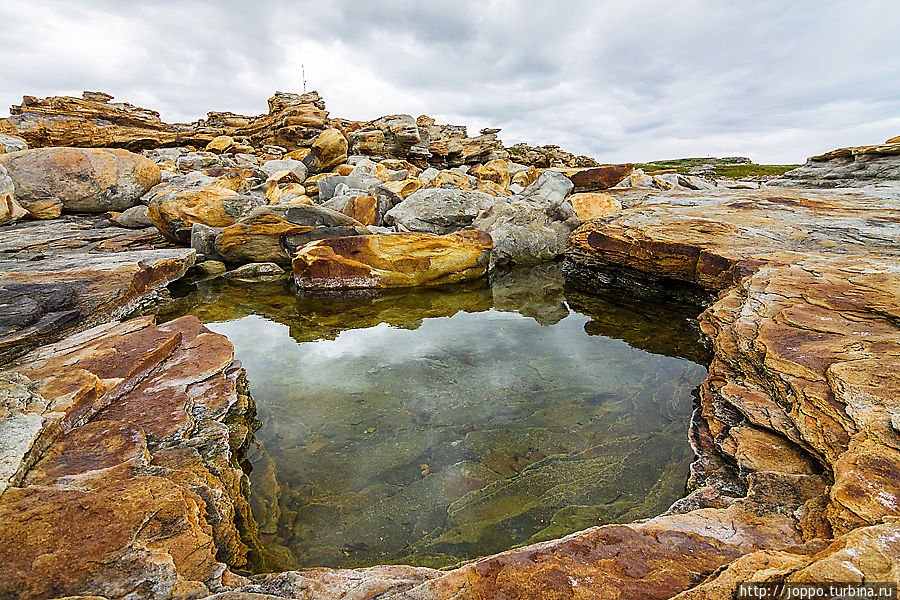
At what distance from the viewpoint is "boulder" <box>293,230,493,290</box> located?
289 inches

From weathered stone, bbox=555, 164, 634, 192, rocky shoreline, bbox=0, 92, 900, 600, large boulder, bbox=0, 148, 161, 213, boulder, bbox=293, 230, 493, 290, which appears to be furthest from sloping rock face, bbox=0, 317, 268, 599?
weathered stone, bbox=555, 164, 634, 192

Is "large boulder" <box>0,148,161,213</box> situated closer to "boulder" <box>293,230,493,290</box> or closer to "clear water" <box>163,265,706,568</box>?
"boulder" <box>293,230,493,290</box>

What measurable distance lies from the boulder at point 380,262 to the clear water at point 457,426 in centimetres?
128

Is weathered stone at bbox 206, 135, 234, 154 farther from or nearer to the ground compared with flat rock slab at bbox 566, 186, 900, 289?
farther from the ground

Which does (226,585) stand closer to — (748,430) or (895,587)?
(895,587)

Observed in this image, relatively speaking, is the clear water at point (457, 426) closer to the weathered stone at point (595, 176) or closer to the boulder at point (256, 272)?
the boulder at point (256, 272)

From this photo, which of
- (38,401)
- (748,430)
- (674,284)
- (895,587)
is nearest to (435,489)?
(748,430)

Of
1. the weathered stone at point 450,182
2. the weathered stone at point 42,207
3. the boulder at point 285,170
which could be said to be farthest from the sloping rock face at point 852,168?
the weathered stone at point 42,207

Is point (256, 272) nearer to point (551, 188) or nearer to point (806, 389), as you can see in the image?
point (551, 188)

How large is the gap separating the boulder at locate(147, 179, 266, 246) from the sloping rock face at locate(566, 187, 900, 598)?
8653 mm

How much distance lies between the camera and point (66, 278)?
5160 mm

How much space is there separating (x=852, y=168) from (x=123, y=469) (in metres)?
19.3

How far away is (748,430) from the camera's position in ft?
8.09

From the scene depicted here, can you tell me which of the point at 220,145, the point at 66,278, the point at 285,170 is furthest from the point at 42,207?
the point at 220,145
